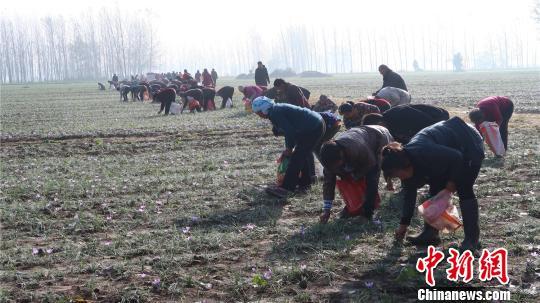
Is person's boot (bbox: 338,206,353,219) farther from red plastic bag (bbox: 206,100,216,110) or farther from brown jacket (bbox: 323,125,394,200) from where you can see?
red plastic bag (bbox: 206,100,216,110)

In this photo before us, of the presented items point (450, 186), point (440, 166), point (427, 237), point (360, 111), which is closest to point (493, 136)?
point (360, 111)

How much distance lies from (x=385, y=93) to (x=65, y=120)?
1407 centimetres

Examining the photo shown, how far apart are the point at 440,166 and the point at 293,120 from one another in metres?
3.22

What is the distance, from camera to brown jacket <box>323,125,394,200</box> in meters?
6.38

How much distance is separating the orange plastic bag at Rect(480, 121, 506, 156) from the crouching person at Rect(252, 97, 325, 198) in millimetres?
3778

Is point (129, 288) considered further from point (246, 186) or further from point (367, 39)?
point (367, 39)

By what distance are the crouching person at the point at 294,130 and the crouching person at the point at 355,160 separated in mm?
1437

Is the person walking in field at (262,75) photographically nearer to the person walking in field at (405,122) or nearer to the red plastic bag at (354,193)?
the person walking in field at (405,122)

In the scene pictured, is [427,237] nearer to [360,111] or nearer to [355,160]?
[355,160]

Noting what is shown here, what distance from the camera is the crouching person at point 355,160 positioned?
6.23 m

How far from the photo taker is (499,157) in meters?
11.0

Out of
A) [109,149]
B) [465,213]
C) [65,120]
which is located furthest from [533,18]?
[465,213]

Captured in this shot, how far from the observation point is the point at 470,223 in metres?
5.70

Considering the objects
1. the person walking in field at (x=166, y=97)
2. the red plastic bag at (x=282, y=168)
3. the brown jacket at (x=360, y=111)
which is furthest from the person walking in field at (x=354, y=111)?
the person walking in field at (x=166, y=97)
